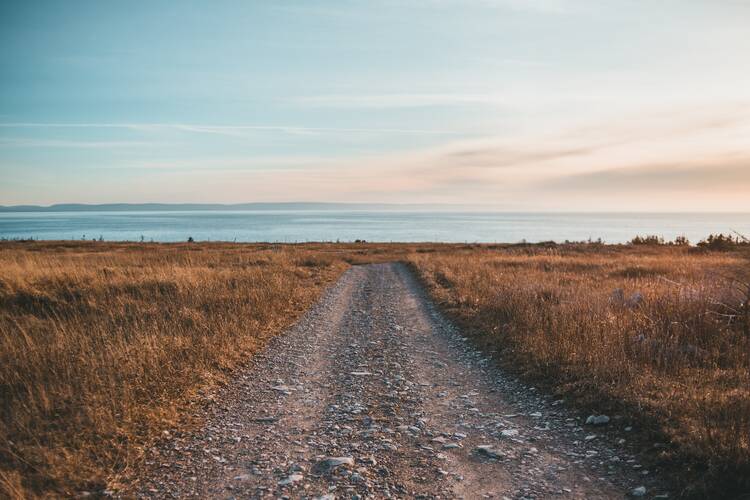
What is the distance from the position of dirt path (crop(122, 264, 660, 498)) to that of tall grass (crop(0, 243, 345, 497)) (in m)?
0.60

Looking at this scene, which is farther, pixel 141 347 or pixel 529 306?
pixel 529 306

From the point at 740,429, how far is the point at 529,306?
7.53 m

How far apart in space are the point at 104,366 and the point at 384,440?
195 inches

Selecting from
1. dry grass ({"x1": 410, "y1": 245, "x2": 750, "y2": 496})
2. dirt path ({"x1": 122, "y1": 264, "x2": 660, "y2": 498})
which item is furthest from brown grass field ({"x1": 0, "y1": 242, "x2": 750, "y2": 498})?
dirt path ({"x1": 122, "y1": 264, "x2": 660, "y2": 498})

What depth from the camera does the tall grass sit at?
200 inches

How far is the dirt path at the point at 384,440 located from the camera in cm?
494

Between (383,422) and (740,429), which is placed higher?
(740,429)

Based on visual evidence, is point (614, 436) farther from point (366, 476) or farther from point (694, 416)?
point (366, 476)

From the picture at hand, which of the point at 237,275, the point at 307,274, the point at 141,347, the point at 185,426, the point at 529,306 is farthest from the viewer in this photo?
the point at 307,274

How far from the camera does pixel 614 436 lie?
6039 millimetres

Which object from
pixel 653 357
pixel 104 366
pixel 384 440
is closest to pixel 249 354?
pixel 104 366

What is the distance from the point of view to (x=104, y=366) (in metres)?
7.53

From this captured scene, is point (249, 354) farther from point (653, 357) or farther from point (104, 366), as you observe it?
point (653, 357)

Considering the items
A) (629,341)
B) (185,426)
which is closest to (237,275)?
(185,426)
